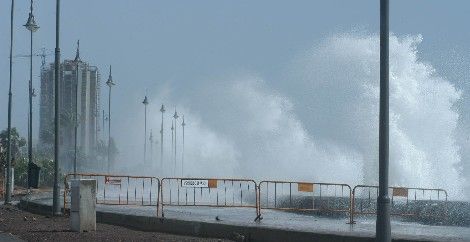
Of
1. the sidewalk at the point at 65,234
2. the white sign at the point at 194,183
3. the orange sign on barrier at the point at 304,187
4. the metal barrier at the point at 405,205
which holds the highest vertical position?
the white sign at the point at 194,183

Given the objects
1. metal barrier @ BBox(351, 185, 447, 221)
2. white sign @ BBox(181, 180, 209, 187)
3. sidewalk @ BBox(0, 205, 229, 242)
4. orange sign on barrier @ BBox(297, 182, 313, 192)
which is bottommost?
sidewalk @ BBox(0, 205, 229, 242)

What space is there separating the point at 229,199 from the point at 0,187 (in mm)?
31434

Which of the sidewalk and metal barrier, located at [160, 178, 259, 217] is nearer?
the sidewalk

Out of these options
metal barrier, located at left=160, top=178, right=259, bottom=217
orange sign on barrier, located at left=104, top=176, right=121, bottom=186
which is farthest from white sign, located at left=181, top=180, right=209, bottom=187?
orange sign on barrier, located at left=104, top=176, right=121, bottom=186

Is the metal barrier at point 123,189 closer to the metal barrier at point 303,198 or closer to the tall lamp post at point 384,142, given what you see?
the metal barrier at point 303,198

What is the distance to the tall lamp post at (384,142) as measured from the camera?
13.6 meters

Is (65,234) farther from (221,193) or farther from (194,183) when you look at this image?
(221,193)

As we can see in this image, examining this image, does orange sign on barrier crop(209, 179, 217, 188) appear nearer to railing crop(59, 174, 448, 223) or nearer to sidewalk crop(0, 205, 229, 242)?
railing crop(59, 174, 448, 223)

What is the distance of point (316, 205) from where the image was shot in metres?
31.9

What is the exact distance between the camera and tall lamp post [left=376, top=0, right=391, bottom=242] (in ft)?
44.7

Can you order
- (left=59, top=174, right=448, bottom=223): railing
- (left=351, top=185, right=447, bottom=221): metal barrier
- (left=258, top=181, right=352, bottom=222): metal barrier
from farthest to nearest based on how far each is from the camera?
(left=258, top=181, right=352, bottom=222): metal barrier → (left=351, top=185, right=447, bottom=221): metal barrier → (left=59, top=174, right=448, bottom=223): railing

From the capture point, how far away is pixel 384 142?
13.7 meters

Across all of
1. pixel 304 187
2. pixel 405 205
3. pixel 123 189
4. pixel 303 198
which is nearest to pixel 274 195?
pixel 303 198

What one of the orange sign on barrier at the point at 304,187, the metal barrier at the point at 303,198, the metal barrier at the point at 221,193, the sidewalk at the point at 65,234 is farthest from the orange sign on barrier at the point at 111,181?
the orange sign on barrier at the point at 304,187
